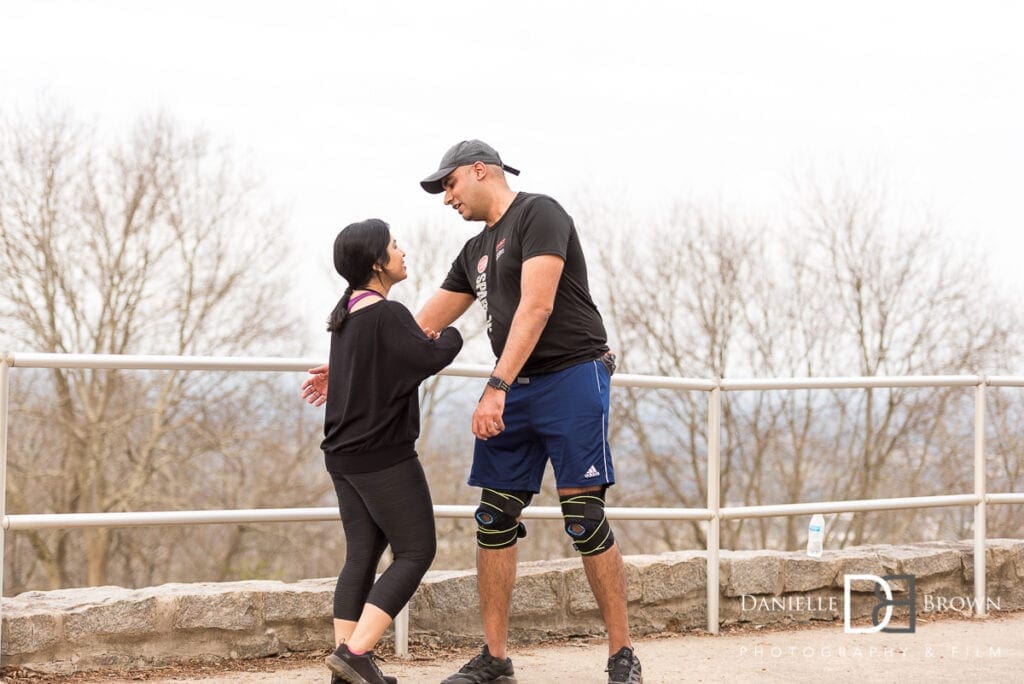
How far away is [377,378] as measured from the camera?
10.7 ft

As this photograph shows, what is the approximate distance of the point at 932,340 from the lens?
59.1ft

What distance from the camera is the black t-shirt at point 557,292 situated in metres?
3.50

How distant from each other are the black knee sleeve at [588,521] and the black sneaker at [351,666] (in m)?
0.74

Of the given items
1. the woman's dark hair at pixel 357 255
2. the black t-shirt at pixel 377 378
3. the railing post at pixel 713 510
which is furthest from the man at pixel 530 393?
the railing post at pixel 713 510

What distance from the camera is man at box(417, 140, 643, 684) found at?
3436 millimetres

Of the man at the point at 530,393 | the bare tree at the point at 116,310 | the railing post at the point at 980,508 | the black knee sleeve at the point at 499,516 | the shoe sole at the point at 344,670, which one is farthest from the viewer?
the bare tree at the point at 116,310

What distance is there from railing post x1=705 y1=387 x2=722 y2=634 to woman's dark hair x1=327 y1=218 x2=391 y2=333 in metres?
1.94

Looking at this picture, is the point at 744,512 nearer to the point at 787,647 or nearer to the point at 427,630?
the point at 787,647

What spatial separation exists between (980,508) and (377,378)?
337cm

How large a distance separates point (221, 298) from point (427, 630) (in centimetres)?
1690

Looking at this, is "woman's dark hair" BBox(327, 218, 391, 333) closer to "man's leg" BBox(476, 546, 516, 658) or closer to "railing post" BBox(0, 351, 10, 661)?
"man's leg" BBox(476, 546, 516, 658)

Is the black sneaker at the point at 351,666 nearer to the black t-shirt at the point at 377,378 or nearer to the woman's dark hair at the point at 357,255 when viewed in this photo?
the black t-shirt at the point at 377,378

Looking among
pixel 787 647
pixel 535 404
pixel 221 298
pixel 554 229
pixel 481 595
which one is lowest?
pixel 787 647

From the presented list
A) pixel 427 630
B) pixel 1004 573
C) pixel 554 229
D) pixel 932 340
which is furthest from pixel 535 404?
pixel 932 340
